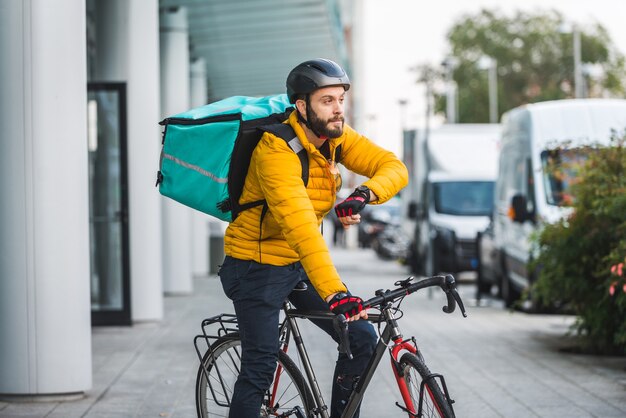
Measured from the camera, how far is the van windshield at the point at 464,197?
2439cm

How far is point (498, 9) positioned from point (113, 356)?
68.8 meters

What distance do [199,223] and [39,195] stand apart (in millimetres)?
14373

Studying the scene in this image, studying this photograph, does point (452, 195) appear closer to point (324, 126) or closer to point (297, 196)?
point (324, 126)

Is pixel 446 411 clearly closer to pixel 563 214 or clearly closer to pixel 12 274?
pixel 12 274

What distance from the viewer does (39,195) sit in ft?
26.4

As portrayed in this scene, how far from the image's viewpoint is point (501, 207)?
61.2 feet

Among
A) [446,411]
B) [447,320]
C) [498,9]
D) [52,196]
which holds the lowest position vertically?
[447,320]

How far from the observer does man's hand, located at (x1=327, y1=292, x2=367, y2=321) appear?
4691 millimetres

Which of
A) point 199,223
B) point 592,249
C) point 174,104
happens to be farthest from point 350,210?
point 199,223

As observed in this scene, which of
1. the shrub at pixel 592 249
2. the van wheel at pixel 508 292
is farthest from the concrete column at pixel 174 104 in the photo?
the shrub at pixel 592 249

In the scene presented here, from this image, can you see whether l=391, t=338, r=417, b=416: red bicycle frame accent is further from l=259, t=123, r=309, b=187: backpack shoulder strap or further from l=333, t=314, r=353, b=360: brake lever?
l=259, t=123, r=309, b=187: backpack shoulder strap

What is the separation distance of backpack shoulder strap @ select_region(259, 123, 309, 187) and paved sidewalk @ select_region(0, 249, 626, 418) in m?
3.00

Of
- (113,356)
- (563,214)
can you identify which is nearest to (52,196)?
(113,356)

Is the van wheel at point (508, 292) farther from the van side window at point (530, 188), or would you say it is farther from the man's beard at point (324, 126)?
the man's beard at point (324, 126)
